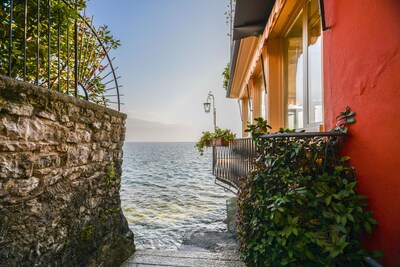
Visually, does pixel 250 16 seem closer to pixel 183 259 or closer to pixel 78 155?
pixel 78 155

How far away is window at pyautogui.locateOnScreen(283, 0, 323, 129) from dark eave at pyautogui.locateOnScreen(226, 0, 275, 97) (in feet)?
1.60

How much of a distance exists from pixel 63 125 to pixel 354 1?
9.07 feet

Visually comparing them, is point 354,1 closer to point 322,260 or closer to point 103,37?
point 322,260

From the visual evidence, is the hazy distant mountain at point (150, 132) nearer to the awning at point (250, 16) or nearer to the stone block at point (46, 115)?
the stone block at point (46, 115)

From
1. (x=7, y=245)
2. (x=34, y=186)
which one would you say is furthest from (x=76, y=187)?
(x=7, y=245)

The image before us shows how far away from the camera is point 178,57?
25625 millimetres

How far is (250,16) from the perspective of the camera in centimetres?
404

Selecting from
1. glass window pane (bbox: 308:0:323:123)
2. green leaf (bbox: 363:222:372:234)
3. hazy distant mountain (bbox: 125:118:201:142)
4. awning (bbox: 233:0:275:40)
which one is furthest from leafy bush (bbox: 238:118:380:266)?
hazy distant mountain (bbox: 125:118:201:142)

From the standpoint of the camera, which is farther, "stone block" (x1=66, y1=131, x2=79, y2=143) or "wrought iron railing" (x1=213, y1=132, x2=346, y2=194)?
"stone block" (x1=66, y1=131, x2=79, y2=143)

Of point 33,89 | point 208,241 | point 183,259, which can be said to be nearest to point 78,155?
point 33,89

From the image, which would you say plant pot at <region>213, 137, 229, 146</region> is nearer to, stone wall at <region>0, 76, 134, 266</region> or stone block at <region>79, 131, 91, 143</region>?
stone wall at <region>0, 76, 134, 266</region>

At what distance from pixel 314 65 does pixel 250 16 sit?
161 centimetres

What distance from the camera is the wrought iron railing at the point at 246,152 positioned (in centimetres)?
203

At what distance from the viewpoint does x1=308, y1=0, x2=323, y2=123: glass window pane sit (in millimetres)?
2904
